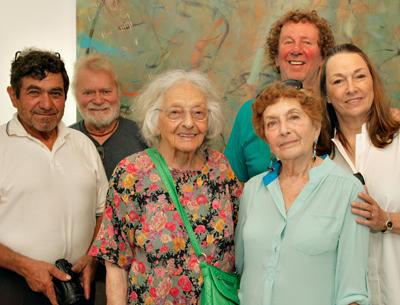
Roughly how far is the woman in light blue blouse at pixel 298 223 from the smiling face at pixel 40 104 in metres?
1.06

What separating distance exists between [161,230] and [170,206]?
0.10m

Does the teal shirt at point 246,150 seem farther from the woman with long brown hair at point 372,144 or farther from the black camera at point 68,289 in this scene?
the black camera at point 68,289

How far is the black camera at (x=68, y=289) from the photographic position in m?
2.26

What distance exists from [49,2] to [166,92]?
5.62 ft

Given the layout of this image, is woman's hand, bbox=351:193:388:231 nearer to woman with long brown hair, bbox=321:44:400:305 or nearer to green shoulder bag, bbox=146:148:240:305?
woman with long brown hair, bbox=321:44:400:305

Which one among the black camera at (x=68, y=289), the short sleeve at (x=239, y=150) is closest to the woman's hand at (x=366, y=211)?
the short sleeve at (x=239, y=150)

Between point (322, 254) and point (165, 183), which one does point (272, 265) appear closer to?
point (322, 254)

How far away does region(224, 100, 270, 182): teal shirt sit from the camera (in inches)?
103

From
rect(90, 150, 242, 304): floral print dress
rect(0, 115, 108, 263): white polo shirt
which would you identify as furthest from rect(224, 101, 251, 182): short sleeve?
rect(0, 115, 108, 263): white polo shirt

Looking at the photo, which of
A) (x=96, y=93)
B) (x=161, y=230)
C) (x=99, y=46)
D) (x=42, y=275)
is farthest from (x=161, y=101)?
(x=99, y=46)

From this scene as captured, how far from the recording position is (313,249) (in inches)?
69.0

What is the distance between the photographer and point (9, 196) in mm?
2340

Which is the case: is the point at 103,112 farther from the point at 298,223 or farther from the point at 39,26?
the point at 298,223

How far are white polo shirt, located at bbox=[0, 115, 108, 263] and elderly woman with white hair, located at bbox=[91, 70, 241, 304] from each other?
1.46 feet
